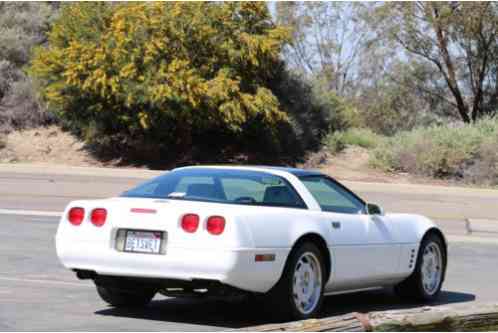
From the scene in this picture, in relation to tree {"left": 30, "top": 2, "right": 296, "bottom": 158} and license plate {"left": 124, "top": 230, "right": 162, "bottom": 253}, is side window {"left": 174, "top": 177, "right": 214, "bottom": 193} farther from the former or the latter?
tree {"left": 30, "top": 2, "right": 296, "bottom": 158}

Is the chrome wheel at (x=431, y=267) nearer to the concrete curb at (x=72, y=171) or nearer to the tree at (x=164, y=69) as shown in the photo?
the concrete curb at (x=72, y=171)

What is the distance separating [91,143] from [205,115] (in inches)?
193

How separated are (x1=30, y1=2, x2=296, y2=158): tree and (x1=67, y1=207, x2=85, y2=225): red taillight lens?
26687mm

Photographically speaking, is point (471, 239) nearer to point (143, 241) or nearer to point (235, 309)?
point (235, 309)

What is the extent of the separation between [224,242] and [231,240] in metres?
0.06

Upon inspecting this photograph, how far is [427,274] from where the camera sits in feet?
36.8

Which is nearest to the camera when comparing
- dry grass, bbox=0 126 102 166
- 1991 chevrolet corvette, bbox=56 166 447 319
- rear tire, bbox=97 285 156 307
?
1991 chevrolet corvette, bbox=56 166 447 319

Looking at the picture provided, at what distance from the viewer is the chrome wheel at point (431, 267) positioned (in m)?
11.2

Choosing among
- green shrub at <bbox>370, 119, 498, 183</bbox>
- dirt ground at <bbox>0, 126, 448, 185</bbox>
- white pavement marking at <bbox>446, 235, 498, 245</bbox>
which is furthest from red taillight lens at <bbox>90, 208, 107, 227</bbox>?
green shrub at <bbox>370, 119, 498, 183</bbox>

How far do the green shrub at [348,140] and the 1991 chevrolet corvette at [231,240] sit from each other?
2933 cm

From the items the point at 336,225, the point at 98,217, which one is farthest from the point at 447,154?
the point at 98,217

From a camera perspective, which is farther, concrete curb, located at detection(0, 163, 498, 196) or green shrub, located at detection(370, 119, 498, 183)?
green shrub, located at detection(370, 119, 498, 183)

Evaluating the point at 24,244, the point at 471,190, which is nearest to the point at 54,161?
the point at 471,190

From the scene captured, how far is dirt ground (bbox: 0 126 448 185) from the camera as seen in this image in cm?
3688
